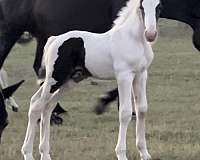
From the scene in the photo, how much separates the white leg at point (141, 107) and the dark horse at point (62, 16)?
2.14 m

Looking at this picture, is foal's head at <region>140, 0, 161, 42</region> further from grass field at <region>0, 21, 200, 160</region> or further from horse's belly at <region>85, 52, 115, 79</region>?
grass field at <region>0, 21, 200, 160</region>

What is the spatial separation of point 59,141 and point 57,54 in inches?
65.1

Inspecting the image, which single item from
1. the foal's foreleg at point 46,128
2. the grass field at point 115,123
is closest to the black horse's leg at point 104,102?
the grass field at point 115,123

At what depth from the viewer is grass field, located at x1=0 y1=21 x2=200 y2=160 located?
24.0 feet

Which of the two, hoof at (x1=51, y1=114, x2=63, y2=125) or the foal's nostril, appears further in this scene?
hoof at (x1=51, y1=114, x2=63, y2=125)

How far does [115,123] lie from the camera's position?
31.9ft

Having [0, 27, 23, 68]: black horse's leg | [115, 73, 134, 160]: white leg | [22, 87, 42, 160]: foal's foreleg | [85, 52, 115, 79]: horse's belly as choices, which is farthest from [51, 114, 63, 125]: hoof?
[115, 73, 134, 160]: white leg

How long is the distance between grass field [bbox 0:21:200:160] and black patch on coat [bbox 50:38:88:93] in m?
0.91

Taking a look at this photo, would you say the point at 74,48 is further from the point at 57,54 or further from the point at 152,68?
the point at 152,68

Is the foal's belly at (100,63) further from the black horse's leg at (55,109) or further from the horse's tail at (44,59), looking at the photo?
the black horse's leg at (55,109)

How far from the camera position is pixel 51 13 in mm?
9516

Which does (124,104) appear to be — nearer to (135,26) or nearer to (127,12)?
(135,26)

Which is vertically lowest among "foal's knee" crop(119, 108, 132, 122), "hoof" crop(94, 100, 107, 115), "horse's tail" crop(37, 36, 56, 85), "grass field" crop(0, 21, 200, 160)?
"grass field" crop(0, 21, 200, 160)

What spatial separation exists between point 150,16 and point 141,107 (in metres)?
0.99
